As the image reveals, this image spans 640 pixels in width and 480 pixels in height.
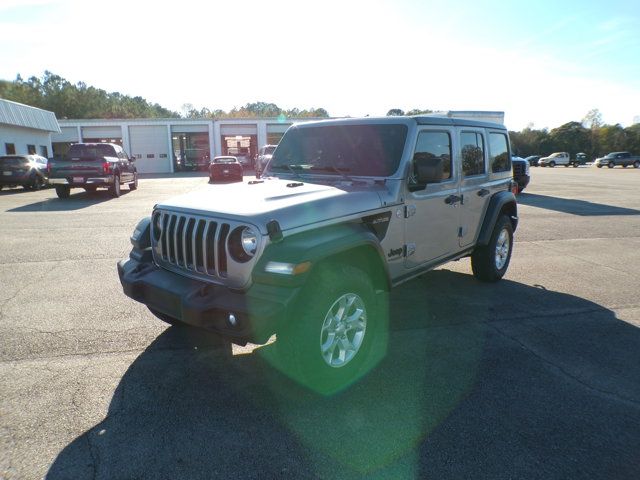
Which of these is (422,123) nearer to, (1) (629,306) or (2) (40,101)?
(1) (629,306)

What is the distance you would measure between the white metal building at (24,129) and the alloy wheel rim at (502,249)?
32416 mm

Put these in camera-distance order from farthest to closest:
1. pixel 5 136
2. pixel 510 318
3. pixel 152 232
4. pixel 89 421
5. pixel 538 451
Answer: pixel 5 136, pixel 510 318, pixel 152 232, pixel 89 421, pixel 538 451

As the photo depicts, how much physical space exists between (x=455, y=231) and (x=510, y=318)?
44.4 inches

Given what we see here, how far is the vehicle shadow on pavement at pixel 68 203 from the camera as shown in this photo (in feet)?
43.1

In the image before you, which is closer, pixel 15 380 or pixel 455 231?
pixel 15 380

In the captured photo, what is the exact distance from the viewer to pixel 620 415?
300cm

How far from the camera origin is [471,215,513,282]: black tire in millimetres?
5734

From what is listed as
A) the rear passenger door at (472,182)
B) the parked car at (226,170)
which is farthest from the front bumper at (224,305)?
the parked car at (226,170)

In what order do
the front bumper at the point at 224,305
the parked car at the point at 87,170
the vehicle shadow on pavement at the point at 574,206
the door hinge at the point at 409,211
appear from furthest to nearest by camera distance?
the parked car at the point at 87,170 → the vehicle shadow on pavement at the point at 574,206 → the door hinge at the point at 409,211 → the front bumper at the point at 224,305

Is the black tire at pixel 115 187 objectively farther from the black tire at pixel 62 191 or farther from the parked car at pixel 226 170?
the parked car at pixel 226 170

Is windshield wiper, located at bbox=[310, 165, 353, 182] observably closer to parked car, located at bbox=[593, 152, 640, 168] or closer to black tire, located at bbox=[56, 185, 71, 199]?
black tire, located at bbox=[56, 185, 71, 199]

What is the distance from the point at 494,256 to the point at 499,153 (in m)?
1.41

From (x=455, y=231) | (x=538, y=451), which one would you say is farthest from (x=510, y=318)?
(x=538, y=451)

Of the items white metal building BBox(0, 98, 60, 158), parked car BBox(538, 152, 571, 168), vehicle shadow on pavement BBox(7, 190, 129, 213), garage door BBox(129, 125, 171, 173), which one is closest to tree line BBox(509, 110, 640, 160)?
parked car BBox(538, 152, 571, 168)
